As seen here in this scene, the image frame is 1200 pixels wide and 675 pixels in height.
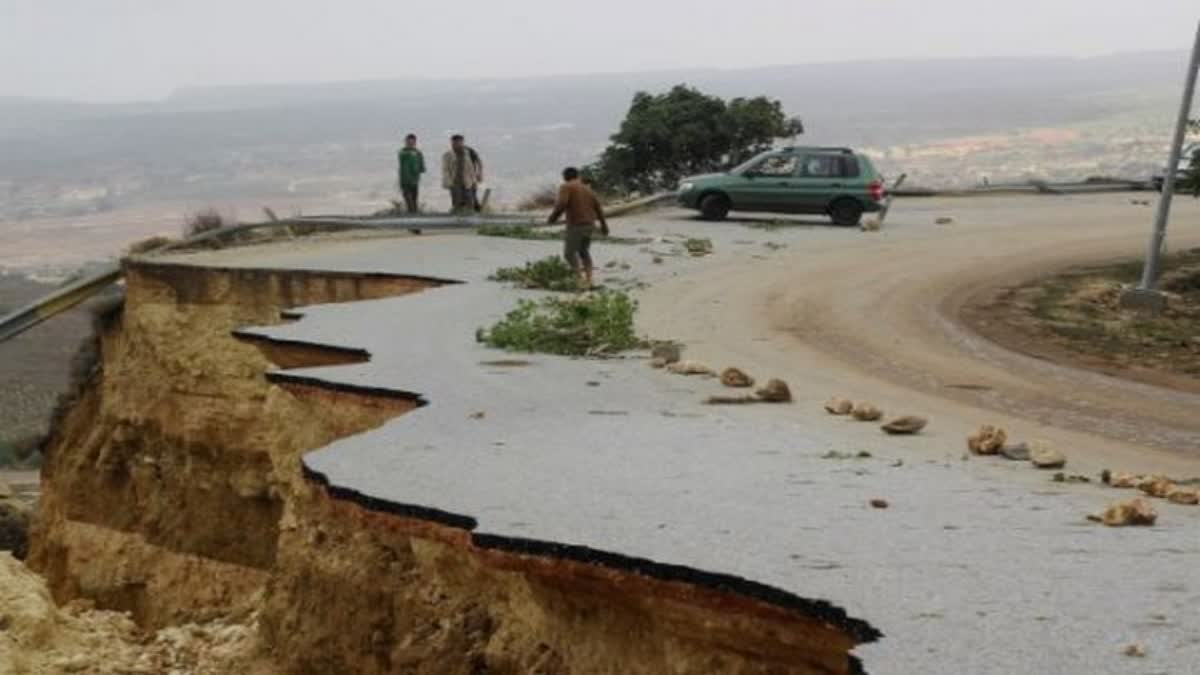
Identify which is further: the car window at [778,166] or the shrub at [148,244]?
the car window at [778,166]

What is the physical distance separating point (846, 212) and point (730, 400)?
17.3 meters

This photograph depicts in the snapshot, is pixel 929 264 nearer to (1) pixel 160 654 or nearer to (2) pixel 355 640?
(1) pixel 160 654

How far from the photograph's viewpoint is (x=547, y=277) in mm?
20344

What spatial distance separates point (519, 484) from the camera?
983 centimetres

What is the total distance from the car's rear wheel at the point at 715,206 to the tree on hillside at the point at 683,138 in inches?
328

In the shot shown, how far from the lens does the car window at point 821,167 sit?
30.0m

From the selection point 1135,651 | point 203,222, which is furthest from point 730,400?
point 203,222

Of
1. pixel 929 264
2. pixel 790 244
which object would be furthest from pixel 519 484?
pixel 790 244

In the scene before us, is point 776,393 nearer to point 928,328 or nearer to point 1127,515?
point 1127,515

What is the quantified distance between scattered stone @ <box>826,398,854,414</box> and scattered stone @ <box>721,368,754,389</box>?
1138 mm

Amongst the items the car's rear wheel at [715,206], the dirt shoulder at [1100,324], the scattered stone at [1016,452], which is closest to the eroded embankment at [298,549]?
the scattered stone at [1016,452]

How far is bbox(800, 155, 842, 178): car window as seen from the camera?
30.0m

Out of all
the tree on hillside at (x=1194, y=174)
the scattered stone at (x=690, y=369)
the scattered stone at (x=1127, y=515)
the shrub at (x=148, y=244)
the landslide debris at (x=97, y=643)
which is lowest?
the landslide debris at (x=97, y=643)

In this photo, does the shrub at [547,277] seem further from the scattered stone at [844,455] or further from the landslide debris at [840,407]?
the scattered stone at [844,455]
